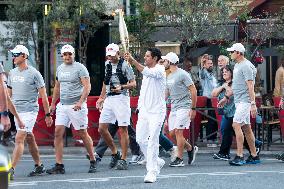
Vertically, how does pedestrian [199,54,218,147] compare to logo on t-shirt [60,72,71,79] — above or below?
below

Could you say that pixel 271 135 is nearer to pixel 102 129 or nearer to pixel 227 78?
pixel 227 78

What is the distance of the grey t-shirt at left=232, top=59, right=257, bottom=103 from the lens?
1706cm

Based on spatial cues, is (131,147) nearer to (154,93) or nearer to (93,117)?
(154,93)

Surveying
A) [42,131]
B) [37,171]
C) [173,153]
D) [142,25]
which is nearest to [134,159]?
[173,153]

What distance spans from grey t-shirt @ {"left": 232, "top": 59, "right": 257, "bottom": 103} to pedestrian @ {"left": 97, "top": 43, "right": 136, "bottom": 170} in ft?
5.69

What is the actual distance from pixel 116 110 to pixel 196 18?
30.9ft

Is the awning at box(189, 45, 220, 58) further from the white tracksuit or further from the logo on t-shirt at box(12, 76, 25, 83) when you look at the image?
the white tracksuit

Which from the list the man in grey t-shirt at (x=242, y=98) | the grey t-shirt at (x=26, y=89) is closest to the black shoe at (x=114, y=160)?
the grey t-shirt at (x=26, y=89)

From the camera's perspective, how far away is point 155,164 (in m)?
14.6

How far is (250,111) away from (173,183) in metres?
3.36

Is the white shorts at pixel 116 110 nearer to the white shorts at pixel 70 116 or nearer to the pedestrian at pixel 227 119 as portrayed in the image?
the white shorts at pixel 70 116

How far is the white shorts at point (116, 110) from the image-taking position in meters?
16.7

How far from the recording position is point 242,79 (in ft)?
56.4

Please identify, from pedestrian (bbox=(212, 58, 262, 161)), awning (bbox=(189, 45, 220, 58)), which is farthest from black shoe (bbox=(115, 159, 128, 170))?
awning (bbox=(189, 45, 220, 58))
